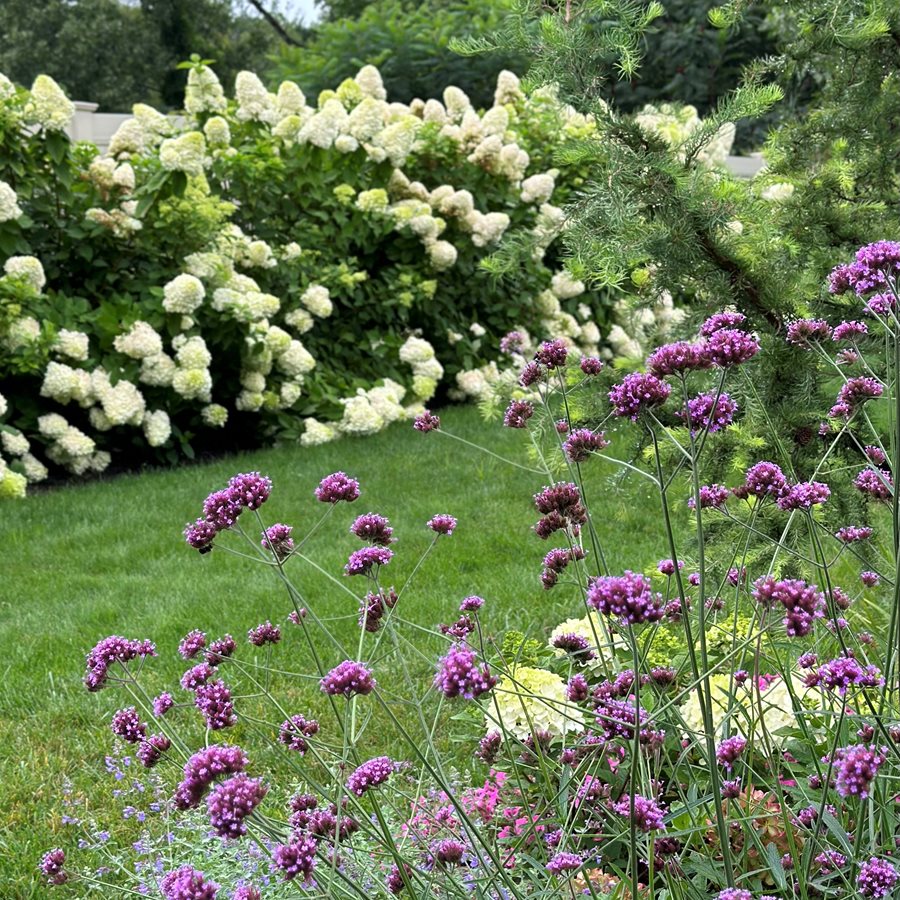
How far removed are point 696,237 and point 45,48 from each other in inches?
1150

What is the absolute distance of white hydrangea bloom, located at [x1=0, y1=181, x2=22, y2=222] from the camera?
570 cm

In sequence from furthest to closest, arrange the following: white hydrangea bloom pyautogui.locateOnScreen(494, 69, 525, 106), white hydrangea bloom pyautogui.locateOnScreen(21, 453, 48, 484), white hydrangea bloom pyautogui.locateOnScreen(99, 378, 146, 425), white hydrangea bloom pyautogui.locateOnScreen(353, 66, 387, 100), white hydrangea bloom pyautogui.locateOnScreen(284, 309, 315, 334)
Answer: white hydrangea bloom pyautogui.locateOnScreen(494, 69, 525, 106)
white hydrangea bloom pyautogui.locateOnScreen(353, 66, 387, 100)
white hydrangea bloom pyautogui.locateOnScreen(284, 309, 315, 334)
white hydrangea bloom pyautogui.locateOnScreen(99, 378, 146, 425)
white hydrangea bloom pyautogui.locateOnScreen(21, 453, 48, 484)

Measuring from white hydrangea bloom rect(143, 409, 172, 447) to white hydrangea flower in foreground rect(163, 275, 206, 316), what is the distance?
629 mm

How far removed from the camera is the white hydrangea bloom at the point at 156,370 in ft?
20.0

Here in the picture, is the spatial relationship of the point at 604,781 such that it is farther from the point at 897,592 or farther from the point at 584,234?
the point at 584,234

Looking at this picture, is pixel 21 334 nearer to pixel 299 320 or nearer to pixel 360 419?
pixel 299 320

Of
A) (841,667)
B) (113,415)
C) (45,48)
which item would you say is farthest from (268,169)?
(45,48)

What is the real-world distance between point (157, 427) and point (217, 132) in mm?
2009

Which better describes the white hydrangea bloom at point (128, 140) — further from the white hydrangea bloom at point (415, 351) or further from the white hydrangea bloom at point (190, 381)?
the white hydrangea bloom at point (415, 351)

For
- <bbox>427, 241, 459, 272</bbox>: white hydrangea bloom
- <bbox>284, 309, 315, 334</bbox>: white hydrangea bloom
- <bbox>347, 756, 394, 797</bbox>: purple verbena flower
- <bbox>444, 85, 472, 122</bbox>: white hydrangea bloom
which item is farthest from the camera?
<bbox>444, 85, 472, 122</bbox>: white hydrangea bloom

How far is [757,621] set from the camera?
66.6 inches

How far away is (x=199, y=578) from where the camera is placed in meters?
4.40

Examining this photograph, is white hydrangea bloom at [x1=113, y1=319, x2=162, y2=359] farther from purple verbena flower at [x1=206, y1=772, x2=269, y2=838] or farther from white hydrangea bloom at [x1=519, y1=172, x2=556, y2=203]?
purple verbena flower at [x1=206, y1=772, x2=269, y2=838]

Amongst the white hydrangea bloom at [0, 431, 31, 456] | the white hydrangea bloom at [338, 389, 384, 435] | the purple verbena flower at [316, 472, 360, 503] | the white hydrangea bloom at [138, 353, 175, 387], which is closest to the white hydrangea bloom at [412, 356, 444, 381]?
the white hydrangea bloom at [338, 389, 384, 435]
